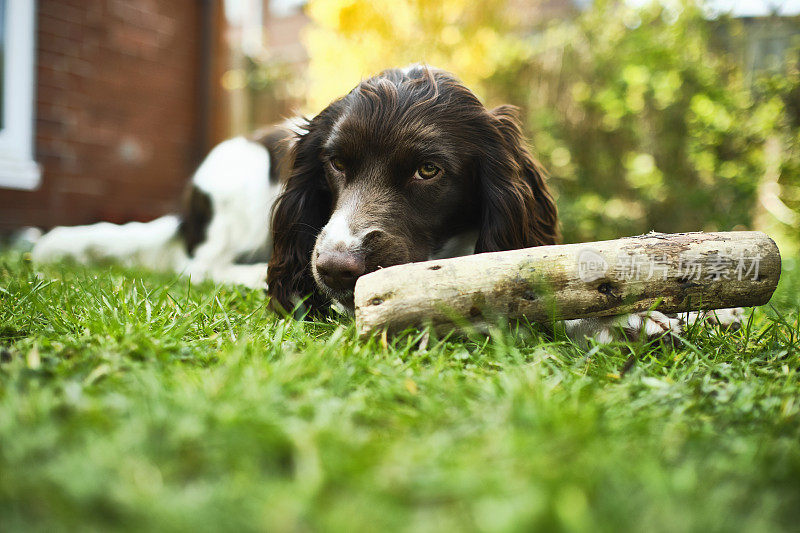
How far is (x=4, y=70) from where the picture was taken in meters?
5.63

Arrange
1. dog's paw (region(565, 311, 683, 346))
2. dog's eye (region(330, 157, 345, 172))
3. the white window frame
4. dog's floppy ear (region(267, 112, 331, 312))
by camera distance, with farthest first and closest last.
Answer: the white window frame < dog's floppy ear (region(267, 112, 331, 312)) < dog's eye (region(330, 157, 345, 172)) < dog's paw (region(565, 311, 683, 346))

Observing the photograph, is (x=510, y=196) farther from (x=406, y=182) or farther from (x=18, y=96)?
(x=18, y=96)

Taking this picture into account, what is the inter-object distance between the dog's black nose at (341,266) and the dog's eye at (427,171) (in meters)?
0.54

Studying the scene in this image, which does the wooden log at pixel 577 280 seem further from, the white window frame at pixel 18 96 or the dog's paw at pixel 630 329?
the white window frame at pixel 18 96

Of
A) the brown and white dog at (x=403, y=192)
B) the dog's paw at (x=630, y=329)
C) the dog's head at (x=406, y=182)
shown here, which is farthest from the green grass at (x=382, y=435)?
the dog's head at (x=406, y=182)

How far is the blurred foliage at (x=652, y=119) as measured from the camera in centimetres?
577

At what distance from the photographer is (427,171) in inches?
96.0

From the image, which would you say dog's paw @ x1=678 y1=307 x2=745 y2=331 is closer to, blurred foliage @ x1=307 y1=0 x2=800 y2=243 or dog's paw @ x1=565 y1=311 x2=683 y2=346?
dog's paw @ x1=565 y1=311 x2=683 y2=346

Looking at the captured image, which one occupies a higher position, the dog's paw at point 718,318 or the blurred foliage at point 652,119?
the blurred foliage at point 652,119

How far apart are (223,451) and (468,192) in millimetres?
1775

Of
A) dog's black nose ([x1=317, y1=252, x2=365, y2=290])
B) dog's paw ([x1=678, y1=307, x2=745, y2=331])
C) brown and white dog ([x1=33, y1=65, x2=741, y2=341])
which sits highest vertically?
brown and white dog ([x1=33, y1=65, x2=741, y2=341])

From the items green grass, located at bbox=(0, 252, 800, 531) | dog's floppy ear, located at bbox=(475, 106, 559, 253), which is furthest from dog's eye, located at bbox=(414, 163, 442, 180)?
green grass, located at bbox=(0, 252, 800, 531)

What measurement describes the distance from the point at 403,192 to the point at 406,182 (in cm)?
5

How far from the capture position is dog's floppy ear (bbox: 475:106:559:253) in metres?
2.47
